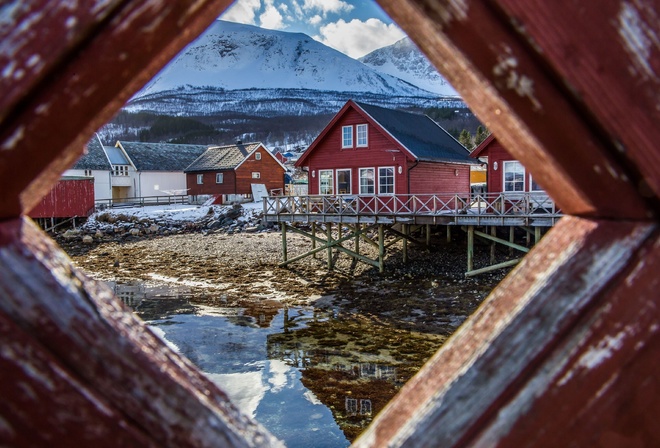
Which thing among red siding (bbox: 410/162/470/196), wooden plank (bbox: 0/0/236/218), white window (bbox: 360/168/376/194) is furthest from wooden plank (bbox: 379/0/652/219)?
white window (bbox: 360/168/376/194)

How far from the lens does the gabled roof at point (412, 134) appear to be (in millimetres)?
21891

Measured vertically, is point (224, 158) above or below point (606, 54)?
above

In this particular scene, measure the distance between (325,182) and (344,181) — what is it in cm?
120

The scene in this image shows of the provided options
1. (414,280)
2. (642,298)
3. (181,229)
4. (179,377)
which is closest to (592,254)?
(642,298)

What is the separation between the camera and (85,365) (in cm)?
48

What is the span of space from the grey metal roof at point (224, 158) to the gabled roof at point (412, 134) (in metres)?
22.8

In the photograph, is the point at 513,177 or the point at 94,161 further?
the point at 94,161

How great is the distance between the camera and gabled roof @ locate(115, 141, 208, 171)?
168ft

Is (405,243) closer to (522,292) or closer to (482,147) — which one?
(482,147)

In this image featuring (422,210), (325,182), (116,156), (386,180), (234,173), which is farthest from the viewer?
(116,156)

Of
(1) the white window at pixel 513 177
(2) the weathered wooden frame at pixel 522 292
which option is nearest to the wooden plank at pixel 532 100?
(2) the weathered wooden frame at pixel 522 292

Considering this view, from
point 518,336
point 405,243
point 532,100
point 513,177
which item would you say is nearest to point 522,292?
point 518,336

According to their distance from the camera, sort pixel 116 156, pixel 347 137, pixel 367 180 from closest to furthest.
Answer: pixel 367 180 < pixel 347 137 < pixel 116 156

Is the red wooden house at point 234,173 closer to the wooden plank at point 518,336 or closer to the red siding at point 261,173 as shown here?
the red siding at point 261,173
